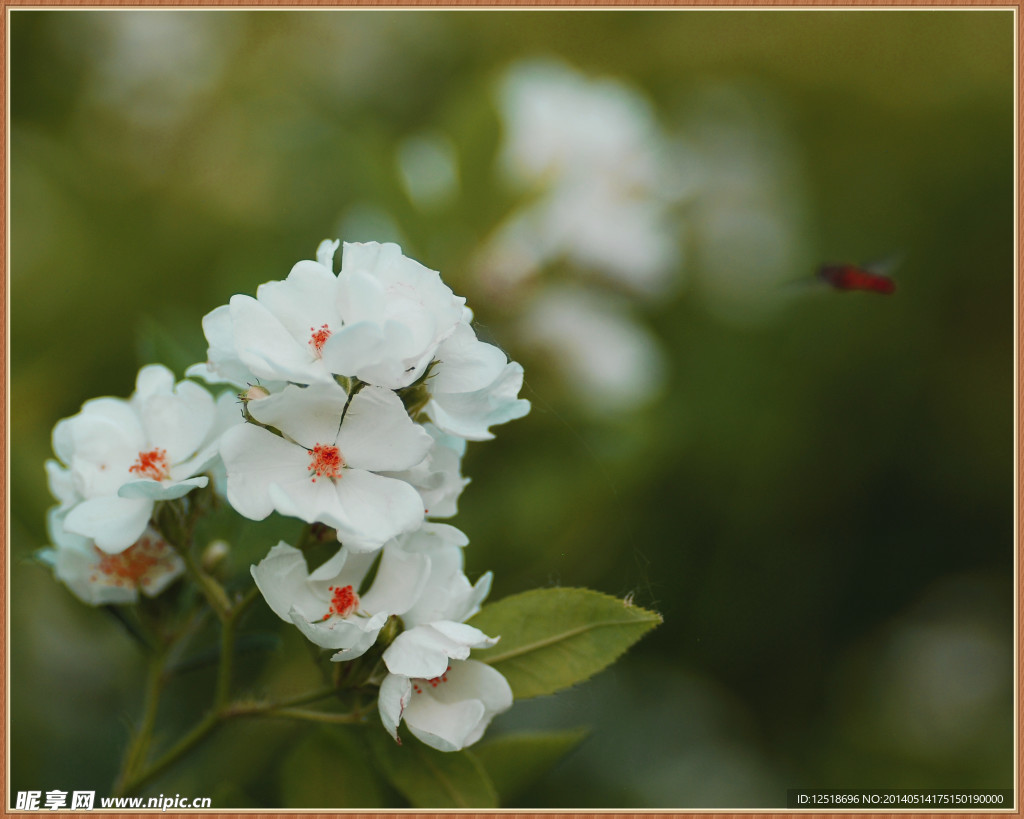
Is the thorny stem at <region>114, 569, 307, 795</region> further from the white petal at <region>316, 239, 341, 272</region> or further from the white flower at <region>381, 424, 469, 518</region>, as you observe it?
the white petal at <region>316, 239, 341, 272</region>

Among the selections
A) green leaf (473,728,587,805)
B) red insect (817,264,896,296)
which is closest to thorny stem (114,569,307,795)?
green leaf (473,728,587,805)

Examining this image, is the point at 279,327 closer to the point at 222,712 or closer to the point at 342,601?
the point at 342,601

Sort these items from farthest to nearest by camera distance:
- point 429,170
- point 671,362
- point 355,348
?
point 671,362
point 429,170
point 355,348

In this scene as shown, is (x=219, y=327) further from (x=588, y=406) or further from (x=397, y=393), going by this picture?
(x=588, y=406)

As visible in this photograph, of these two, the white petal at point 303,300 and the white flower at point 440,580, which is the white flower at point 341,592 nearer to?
the white flower at point 440,580

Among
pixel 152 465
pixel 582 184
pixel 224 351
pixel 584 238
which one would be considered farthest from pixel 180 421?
pixel 582 184

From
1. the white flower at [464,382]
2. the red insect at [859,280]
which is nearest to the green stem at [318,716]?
the white flower at [464,382]

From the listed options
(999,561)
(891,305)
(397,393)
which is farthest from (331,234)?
(999,561)
